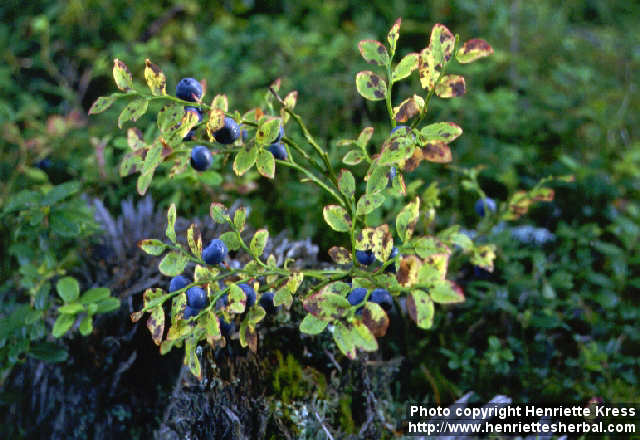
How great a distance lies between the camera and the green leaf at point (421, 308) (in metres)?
0.83

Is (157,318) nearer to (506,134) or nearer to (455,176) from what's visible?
(455,176)

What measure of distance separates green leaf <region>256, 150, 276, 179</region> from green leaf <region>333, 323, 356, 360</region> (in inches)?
11.2

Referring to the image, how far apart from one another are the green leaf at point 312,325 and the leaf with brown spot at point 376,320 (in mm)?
73

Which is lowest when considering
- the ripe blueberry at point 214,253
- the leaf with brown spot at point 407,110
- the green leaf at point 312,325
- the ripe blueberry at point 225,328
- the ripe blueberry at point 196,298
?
the green leaf at point 312,325

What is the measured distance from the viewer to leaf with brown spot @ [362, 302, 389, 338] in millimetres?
882

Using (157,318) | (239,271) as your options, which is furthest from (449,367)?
(157,318)

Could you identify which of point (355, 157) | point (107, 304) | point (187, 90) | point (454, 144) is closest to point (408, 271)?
point (355, 157)

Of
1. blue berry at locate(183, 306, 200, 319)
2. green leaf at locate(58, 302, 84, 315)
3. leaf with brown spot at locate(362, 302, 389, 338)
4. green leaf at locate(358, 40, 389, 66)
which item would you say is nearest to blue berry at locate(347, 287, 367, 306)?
leaf with brown spot at locate(362, 302, 389, 338)

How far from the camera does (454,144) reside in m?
2.36

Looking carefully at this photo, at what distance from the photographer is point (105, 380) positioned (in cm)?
140

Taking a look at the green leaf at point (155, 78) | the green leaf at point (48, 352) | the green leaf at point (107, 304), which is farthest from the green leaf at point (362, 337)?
the green leaf at point (48, 352)

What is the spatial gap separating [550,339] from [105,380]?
1.20 metres

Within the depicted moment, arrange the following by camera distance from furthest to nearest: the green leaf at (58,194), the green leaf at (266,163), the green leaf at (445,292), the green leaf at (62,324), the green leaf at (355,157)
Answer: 1. the green leaf at (58,194)
2. the green leaf at (62,324)
3. the green leaf at (355,157)
4. the green leaf at (266,163)
5. the green leaf at (445,292)

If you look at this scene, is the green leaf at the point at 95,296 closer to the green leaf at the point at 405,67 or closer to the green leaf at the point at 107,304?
the green leaf at the point at 107,304
